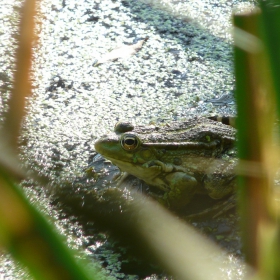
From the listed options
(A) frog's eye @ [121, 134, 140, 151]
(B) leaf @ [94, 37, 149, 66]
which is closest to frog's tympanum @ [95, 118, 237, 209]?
(A) frog's eye @ [121, 134, 140, 151]

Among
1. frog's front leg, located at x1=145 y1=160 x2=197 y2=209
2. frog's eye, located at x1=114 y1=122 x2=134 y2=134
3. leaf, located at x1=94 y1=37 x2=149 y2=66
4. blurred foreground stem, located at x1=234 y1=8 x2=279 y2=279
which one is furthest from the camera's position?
leaf, located at x1=94 y1=37 x2=149 y2=66

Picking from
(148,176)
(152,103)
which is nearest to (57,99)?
(152,103)

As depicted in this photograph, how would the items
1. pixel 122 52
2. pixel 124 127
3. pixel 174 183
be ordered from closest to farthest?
pixel 174 183
pixel 124 127
pixel 122 52

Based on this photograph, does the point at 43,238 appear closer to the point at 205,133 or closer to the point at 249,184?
the point at 249,184

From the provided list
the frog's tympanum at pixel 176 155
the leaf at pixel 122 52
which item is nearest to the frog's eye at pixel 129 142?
the frog's tympanum at pixel 176 155

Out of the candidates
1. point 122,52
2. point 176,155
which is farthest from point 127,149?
point 122,52

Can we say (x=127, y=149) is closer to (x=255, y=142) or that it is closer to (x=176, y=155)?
(x=176, y=155)

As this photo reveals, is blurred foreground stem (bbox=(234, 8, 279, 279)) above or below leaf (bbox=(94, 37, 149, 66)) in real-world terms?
above

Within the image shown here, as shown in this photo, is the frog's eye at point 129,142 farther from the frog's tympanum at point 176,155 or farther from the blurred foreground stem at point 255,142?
the blurred foreground stem at point 255,142

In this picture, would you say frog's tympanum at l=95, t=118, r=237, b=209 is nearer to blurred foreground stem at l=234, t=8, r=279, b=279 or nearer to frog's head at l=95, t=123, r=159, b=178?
frog's head at l=95, t=123, r=159, b=178
